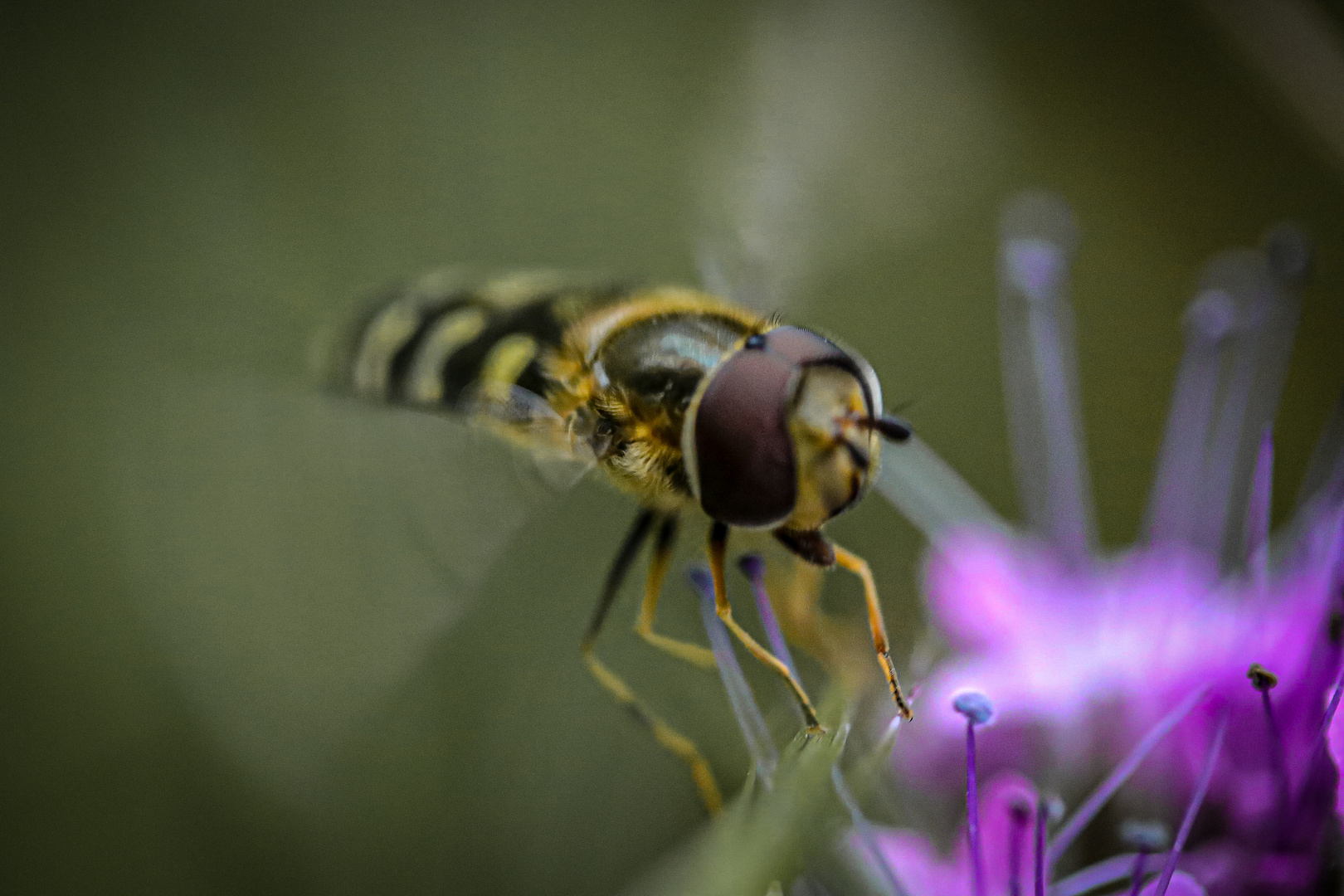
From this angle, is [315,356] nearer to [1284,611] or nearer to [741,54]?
[741,54]

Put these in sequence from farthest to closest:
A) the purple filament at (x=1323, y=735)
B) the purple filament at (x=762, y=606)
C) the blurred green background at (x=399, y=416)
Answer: the blurred green background at (x=399, y=416)
the purple filament at (x=762, y=606)
the purple filament at (x=1323, y=735)

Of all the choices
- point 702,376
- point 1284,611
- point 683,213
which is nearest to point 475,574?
point 702,376

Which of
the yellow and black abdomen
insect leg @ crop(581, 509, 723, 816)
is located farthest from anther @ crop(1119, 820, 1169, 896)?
the yellow and black abdomen

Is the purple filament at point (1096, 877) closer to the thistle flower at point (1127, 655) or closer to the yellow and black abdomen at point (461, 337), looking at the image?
the thistle flower at point (1127, 655)

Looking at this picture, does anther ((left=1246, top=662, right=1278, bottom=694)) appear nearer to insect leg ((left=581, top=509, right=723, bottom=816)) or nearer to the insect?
the insect

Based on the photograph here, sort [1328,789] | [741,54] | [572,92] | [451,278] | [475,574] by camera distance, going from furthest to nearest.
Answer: [572,92] → [741,54] → [451,278] → [475,574] → [1328,789]

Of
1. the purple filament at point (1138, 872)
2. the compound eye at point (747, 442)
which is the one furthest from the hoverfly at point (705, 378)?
the purple filament at point (1138, 872)
